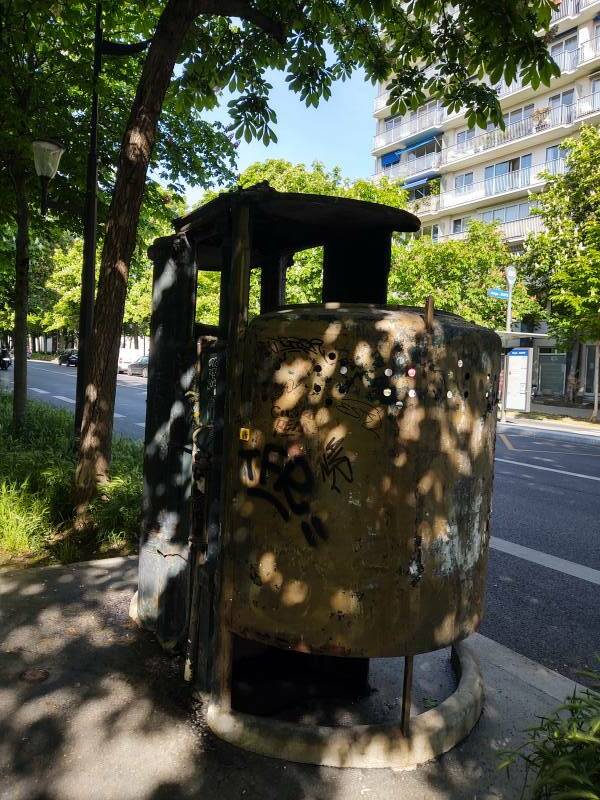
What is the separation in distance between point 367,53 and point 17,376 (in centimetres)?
693

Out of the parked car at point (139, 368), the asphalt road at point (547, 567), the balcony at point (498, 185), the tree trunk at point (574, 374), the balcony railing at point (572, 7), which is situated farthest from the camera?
the parked car at point (139, 368)

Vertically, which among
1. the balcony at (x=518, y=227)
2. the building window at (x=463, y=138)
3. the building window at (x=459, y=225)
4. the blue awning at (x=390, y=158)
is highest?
the blue awning at (x=390, y=158)

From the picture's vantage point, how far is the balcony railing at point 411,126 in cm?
3788

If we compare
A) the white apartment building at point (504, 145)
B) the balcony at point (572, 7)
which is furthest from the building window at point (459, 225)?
the balcony at point (572, 7)

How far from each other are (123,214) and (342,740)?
426cm

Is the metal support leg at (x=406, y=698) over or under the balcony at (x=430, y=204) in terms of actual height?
under

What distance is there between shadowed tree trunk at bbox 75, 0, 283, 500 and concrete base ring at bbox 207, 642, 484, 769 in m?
3.15

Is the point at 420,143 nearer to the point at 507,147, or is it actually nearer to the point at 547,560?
the point at 507,147

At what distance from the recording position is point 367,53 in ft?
21.3

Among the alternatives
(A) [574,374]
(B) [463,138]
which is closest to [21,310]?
(A) [574,374]

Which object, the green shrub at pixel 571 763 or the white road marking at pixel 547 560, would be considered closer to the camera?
the green shrub at pixel 571 763

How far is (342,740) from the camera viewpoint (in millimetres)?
2488

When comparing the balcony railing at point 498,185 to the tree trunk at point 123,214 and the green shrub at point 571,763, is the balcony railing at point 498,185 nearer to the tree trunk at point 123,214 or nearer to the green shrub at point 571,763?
the tree trunk at point 123,214

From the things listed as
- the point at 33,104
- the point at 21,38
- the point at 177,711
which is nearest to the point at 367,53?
the point at 21,38
